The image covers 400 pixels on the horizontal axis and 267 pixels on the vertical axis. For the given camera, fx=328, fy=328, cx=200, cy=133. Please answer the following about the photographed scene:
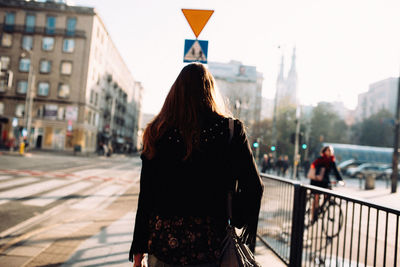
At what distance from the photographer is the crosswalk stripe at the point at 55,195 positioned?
7.58 meters

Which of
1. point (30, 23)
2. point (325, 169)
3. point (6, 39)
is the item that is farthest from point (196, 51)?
point (6, 39)

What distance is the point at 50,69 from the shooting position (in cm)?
4034

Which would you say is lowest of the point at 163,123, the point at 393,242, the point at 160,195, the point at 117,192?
the point at 117,192

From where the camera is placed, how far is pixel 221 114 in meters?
1.84

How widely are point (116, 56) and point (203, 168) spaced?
5764 centimetres

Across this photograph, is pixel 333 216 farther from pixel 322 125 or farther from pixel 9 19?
pixel 322 125

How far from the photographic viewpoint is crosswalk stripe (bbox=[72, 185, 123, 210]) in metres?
7.69

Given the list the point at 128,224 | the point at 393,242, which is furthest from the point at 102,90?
the point at 393,242

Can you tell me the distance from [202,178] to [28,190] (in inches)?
348

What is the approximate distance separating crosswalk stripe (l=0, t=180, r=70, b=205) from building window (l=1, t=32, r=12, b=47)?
1483 inches

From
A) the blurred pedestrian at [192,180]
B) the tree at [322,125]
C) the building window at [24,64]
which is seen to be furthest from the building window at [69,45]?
the blurred pedestrian at [192,180]

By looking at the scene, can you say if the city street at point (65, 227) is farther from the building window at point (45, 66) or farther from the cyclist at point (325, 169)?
the building window at point (45, 66)

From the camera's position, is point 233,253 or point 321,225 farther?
point 321,225

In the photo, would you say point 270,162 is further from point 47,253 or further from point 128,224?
point 47,253
